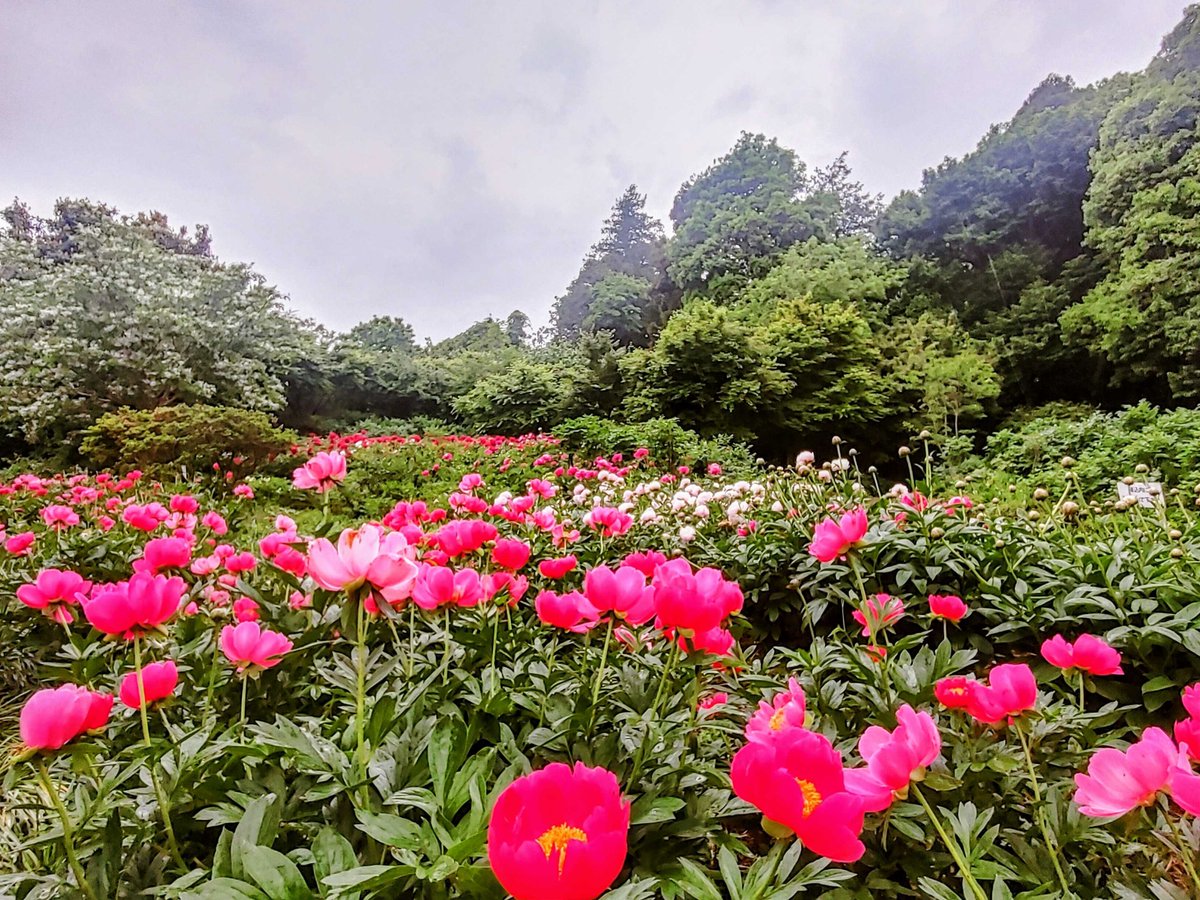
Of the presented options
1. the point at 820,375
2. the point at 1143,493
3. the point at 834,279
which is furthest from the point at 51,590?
the point at 834,279

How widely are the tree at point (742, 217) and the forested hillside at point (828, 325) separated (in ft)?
0.51

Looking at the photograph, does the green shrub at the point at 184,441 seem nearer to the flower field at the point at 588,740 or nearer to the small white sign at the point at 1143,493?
the flower field at the point at 588,740

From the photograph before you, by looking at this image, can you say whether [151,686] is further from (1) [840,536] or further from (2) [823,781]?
(1) [840,536]

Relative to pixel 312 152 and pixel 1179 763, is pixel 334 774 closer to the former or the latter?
pixel 1179 763

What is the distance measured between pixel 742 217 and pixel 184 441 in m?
14.2

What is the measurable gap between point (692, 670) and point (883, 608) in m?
0.38

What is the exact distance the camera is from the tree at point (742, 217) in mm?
15133

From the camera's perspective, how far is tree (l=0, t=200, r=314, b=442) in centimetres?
730

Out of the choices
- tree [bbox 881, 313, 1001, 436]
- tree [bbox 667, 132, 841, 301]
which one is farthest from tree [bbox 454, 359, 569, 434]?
tree [bbox 667, 132, 841, 301]

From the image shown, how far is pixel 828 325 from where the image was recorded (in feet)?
29.8

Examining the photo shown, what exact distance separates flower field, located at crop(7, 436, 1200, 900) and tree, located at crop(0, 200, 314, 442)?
788cm

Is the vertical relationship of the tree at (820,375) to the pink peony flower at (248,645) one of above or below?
above

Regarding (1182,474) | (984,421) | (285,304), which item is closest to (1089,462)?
(1182,474)

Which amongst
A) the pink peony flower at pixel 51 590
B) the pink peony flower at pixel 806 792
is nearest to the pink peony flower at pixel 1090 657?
the pink peony flower at pixel 806 792
